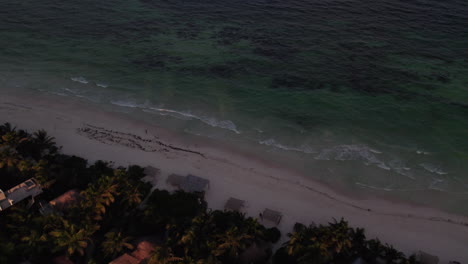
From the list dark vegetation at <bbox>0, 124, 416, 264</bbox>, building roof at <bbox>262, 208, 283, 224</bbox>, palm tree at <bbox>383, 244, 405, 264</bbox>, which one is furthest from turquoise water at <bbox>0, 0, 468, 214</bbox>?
dark vegetation at <bbox>0, 124, 416, 264</bbox>

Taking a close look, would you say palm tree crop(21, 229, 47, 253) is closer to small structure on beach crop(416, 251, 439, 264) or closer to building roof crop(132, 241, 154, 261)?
building roof crop(132, 241, 154, 261)

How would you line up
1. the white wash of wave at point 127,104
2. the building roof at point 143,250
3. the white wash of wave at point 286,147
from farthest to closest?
the white wash of wave at point 127,104, the white wash of wave at point 286,147, the building roof at point 143,250

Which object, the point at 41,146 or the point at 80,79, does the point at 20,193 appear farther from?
the point at 80,79

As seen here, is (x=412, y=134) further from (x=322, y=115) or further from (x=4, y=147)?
(x=4, y=147)

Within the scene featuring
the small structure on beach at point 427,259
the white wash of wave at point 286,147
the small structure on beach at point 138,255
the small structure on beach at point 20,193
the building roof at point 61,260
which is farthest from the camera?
the white wash of wave at point 286,147

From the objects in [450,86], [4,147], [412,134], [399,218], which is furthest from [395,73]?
[4,147]

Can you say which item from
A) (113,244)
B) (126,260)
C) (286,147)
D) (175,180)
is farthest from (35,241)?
(286,147)

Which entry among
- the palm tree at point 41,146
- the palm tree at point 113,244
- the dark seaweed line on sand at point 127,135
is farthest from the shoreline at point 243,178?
the palm tree at point 113,244

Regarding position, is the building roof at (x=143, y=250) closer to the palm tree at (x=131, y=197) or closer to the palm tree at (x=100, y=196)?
the palm tree at (x=131, y=197)
